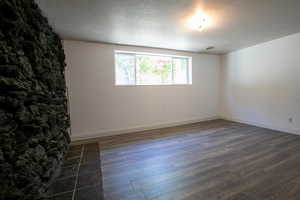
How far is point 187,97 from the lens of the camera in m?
4.77

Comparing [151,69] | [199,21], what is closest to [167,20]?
[199,21]

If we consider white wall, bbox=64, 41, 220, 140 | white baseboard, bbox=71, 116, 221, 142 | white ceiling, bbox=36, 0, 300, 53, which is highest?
white ceiling, bbox=36, 0, 300, 53

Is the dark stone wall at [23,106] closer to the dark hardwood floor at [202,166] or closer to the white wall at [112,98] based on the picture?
the dark hardwood floor at [202,166]

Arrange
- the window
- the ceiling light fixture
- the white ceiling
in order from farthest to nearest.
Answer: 1. the window
2. the ceiling light fixture
3. the white ceiling

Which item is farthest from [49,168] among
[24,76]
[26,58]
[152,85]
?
[152,85]

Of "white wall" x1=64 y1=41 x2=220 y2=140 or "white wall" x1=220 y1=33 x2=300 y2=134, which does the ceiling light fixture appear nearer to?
"white wall" x1=64 y1=41 x2=220 y2=140

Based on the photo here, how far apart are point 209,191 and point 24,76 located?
Result: 7.27 ft

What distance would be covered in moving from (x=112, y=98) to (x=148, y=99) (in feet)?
3.21

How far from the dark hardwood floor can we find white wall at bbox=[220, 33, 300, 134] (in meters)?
0.65

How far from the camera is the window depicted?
398 centimetres

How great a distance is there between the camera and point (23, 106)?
1.37m

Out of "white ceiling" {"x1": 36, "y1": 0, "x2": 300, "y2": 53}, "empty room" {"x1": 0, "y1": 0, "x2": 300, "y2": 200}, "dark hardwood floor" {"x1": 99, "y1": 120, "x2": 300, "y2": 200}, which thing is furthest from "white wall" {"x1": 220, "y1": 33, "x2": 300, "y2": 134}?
"dark hardwood floor" {"x1": 99, "y1": 120, "x2": 300, "y2": 200}

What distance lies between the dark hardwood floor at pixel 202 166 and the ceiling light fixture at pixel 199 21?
2239mm

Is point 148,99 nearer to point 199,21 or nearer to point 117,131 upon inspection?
point 117,131
